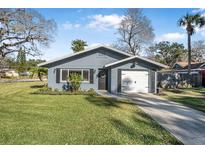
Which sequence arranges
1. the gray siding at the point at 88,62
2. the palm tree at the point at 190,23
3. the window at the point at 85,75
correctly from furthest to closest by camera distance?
the palm tree at the point at 190,23 → the window at the point at 85,75 → the gray siding at the point at 88,62

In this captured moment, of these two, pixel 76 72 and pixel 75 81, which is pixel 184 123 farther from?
pixel 76 72

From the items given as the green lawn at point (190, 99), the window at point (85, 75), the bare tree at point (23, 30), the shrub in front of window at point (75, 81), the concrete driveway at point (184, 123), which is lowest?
the concrete driveway at point (184, 123)

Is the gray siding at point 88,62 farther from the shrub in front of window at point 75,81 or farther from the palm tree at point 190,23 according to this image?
the palm tree at point 190,23

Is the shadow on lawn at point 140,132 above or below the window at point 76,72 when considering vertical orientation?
below

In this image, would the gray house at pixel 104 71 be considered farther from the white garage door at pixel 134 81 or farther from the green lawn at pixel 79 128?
the green lawn at pixel 79 128

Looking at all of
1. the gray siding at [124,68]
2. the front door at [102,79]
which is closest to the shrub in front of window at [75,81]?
the front door at [102,79]

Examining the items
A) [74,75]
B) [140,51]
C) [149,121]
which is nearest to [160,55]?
[140,51]

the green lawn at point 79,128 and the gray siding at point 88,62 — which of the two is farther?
the gray siding at point 88,62

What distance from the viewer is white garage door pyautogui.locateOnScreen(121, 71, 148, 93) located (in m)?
20.0

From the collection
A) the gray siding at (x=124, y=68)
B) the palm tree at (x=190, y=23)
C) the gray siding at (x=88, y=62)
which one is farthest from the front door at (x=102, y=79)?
the palm tree at (x=190, y=23)

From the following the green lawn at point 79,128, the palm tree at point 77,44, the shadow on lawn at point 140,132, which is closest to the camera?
the green lawn at point 79,128

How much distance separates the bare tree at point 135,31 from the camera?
37031 millimetres
